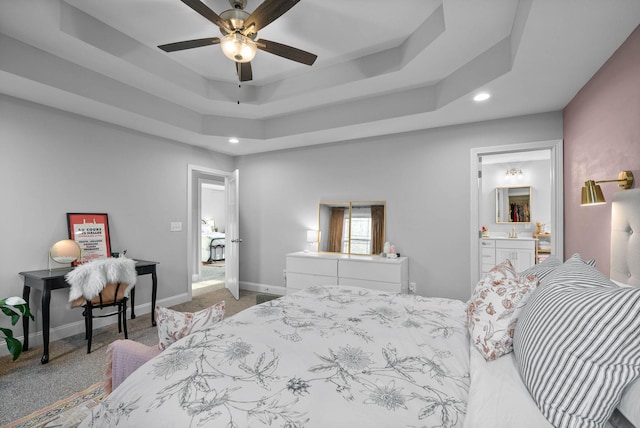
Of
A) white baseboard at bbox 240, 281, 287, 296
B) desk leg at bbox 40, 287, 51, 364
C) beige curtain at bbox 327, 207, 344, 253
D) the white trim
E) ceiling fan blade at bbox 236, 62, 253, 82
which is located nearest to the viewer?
ceiling fan blade at bbox 236, 62, 253, 82

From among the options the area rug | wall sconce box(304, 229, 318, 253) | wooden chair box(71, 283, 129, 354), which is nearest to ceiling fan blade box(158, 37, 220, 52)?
wooden chair box(71, 283, 129, 354)

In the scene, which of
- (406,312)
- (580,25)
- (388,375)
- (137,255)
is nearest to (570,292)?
(388,375)

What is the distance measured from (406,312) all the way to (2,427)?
8.33 ft

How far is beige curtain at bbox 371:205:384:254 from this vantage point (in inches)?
167

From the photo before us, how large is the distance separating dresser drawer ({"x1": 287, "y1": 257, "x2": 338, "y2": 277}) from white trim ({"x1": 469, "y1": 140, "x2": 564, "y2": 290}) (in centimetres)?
170

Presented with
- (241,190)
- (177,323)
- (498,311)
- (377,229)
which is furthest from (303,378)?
(241,190)

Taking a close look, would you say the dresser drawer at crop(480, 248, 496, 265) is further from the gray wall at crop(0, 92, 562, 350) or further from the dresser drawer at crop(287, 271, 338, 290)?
the dresser drawer at crop(287, 271, 338, 290)

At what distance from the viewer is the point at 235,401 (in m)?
1.03

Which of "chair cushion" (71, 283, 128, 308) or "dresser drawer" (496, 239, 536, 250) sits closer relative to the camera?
"chair cushion" (71, 283, 128, 308)

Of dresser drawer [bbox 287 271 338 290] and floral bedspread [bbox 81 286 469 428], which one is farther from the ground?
floral bedspread [bbox 81 286 469 428]

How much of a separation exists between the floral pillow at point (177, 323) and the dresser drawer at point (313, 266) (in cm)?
258

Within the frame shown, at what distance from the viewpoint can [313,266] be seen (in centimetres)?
423

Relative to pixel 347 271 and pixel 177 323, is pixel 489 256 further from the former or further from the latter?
pixel 177 323

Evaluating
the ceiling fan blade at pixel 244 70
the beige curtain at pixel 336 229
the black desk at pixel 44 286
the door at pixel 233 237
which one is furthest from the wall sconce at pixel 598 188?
the black desk at pixel 44 286
